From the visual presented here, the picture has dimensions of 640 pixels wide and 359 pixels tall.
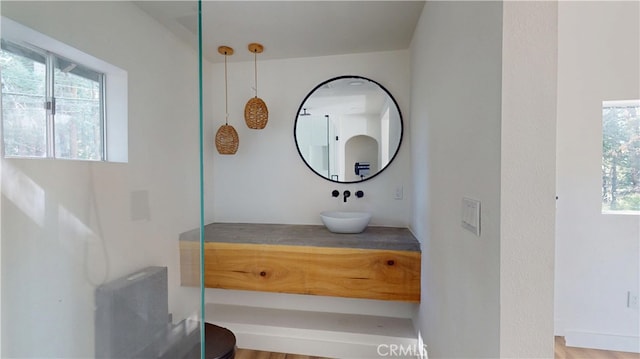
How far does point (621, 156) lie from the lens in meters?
2.03

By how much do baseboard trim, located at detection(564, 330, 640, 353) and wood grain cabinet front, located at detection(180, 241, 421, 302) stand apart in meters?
1.41

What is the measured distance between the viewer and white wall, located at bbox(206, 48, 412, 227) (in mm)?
2211

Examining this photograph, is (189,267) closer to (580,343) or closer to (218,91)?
(218,91)

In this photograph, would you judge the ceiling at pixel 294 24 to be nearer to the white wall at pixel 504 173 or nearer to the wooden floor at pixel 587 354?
the white wall at pixel 504 173

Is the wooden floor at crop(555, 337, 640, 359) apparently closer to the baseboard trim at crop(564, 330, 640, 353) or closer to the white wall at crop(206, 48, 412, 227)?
the baseboard trim at crop(564, 330, 640, 353)

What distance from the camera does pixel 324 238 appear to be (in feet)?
6.24

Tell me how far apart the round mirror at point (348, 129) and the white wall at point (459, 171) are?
0.51m

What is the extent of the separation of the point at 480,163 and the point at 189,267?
1.44m

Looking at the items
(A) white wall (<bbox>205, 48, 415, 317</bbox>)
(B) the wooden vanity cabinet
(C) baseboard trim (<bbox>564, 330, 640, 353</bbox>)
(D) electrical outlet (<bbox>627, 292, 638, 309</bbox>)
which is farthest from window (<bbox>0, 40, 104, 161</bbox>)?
(D) electrical outlet (<bbox>627, 292, 638, 309</bbox>)

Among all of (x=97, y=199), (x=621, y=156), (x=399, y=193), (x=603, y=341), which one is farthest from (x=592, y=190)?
(x=97, y=199)

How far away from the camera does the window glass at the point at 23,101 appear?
104cm

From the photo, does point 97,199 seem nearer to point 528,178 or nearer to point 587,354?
point 528,178

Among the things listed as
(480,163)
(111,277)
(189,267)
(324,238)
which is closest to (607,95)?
(480,163)

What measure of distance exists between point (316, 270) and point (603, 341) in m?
2.23
